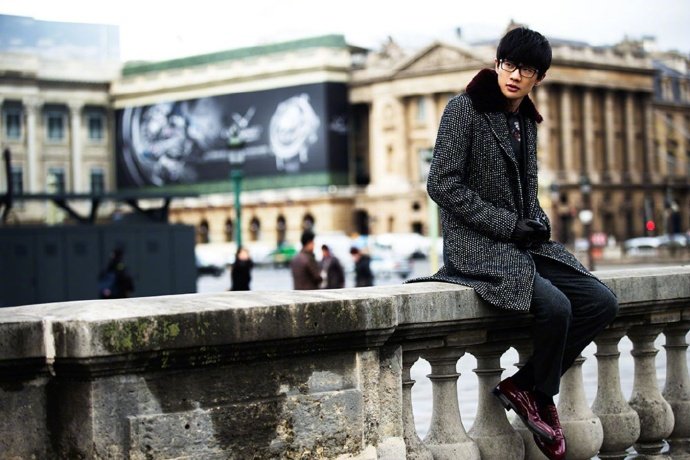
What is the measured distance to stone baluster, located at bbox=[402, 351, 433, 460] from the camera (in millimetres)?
4918

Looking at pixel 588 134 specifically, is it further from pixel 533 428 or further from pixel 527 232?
pixel 533 428

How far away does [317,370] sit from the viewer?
14.5ft

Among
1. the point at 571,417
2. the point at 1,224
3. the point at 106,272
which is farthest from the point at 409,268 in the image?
the point at 571,417

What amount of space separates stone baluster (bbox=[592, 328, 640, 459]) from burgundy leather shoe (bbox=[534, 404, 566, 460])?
2.15 feet

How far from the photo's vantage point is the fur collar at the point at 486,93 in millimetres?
5215

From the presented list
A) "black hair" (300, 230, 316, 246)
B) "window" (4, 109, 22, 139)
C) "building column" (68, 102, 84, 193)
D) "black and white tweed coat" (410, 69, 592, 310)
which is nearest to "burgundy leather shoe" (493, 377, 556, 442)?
"black and white tweed coat" (410, 69, 592, 310)

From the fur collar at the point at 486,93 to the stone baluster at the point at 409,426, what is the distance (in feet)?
2.94

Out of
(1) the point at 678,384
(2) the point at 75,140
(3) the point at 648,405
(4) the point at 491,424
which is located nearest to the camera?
(4) the point at 491,424

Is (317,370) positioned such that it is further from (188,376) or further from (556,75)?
(556,75)

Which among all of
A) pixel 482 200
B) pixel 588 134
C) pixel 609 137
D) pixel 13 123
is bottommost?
pixel 482 200

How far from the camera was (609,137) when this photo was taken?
108188 mm

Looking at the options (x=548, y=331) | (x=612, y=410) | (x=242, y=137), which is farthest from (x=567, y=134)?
(x=548, y=331)

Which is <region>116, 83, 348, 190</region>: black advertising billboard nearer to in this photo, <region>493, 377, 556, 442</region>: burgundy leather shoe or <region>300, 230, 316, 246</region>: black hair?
<region>300, 230, 316, 246</region>: black hair

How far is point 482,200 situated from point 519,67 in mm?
484
